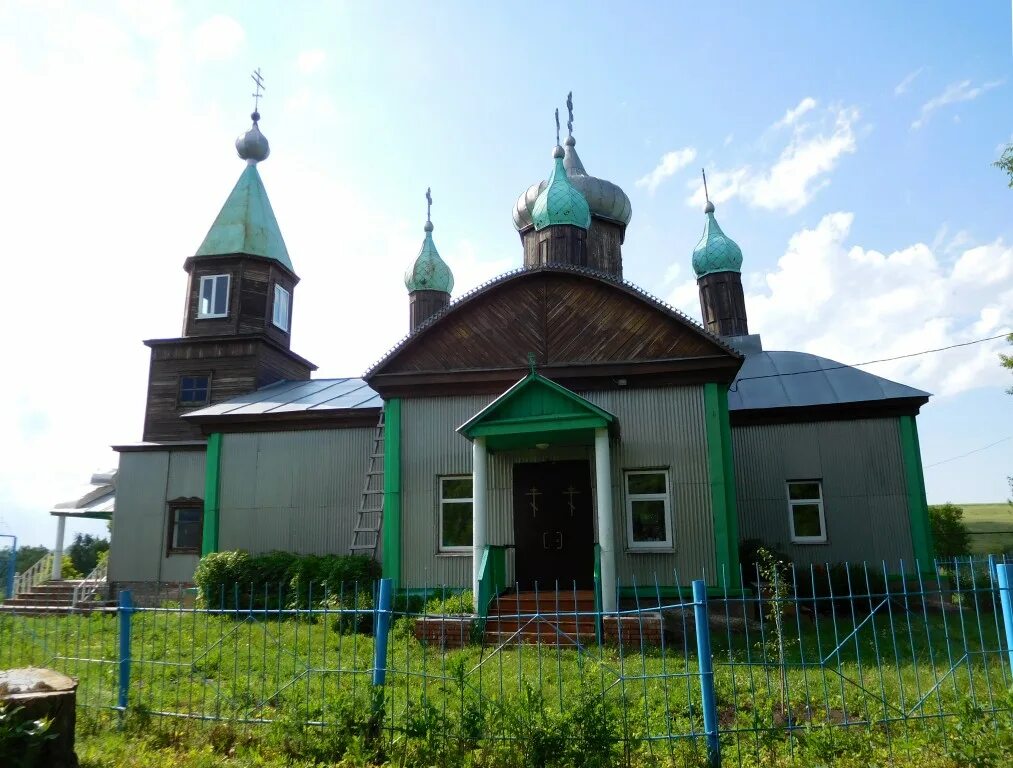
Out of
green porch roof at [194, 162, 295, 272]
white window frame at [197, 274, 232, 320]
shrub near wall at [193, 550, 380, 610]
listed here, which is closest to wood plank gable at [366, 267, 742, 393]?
shrub near wall at [193, 550, 380, 610]

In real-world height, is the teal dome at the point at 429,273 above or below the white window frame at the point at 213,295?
above

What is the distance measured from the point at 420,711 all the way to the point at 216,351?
15489 mm

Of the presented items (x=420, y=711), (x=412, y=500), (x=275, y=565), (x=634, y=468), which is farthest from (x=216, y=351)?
(x=420, y=711)

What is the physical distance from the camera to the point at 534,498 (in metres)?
11.8

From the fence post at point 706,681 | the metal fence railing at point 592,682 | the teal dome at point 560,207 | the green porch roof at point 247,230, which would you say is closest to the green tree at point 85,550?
the green porch roof at point 247,230

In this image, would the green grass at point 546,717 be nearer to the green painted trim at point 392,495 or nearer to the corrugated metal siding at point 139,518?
the green painted trim at point 392,495

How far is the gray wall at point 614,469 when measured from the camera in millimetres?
11055

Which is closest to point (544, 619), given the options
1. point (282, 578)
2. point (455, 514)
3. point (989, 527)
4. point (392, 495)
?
point (455, 514)

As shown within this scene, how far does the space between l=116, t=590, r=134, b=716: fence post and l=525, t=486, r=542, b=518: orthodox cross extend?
6440 mm

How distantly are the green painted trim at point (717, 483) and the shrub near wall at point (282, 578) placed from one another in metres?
5.53

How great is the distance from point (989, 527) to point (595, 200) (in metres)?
32.0

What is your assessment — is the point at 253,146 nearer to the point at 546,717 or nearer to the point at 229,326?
the point at 229,326

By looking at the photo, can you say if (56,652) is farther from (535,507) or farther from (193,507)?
(193,507)

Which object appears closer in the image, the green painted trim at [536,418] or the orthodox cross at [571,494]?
the green painted trim at [536,418]
